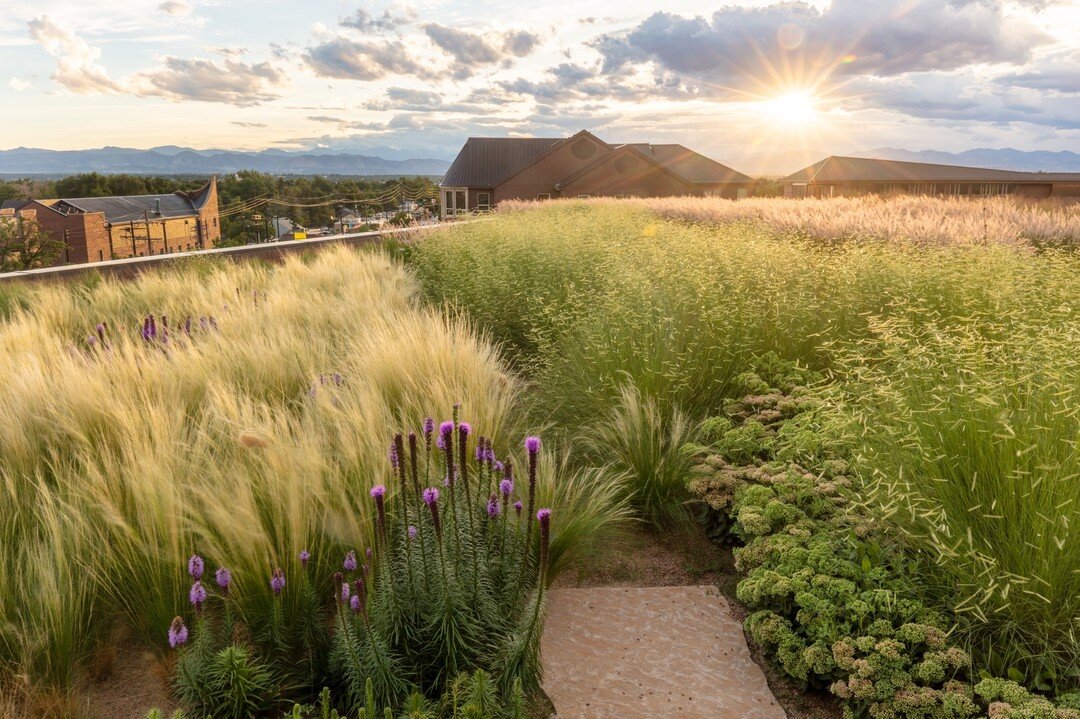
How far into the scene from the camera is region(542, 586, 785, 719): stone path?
7.39 feet

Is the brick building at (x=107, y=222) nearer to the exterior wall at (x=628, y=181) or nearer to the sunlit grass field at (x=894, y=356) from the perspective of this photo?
the exterior wall at (x=628, y=181)

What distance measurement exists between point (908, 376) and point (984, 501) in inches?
25.6

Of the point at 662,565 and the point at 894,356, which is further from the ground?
the point at 894,356

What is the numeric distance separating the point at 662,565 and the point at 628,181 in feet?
123

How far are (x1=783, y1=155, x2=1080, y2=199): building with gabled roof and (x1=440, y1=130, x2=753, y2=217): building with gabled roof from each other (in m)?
4.24

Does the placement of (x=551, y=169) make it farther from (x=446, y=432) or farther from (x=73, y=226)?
(x=73, y=226)

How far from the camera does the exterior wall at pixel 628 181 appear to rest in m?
38.5

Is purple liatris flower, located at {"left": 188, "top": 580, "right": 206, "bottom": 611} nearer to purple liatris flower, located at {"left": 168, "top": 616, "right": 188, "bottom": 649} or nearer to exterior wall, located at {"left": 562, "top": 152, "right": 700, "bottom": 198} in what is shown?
purple liatris flower, located at {"left": 168, "top": 616, "right": 188, "bottom": 649}

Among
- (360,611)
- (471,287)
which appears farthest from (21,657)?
(471,287)

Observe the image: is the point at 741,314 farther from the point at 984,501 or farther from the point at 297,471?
the point at 297,471

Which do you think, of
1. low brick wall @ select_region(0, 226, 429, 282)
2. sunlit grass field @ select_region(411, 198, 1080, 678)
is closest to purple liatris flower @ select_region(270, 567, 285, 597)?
sunlit grass field @ select_region(411, 198, 1080, 678)

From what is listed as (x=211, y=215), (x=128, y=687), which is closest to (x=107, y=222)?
(x=211, y=215)

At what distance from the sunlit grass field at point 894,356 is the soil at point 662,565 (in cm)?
19

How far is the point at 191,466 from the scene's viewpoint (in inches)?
112
